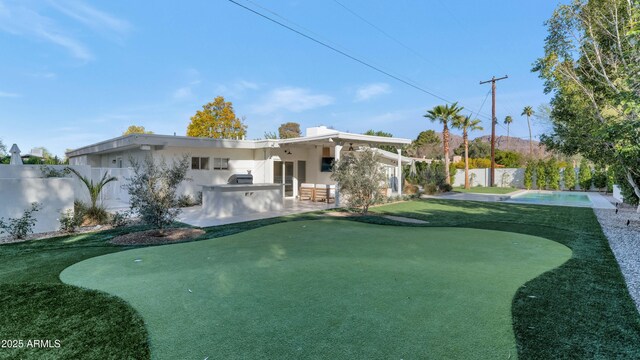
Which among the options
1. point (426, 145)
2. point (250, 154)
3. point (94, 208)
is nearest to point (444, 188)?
point (250, 154)

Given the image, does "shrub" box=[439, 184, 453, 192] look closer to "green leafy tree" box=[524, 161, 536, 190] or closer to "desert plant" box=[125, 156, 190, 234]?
"green leafy tree" box=[524, 161, 536, 190]

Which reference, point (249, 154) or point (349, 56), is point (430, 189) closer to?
point (349, 56)

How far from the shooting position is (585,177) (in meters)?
24.3

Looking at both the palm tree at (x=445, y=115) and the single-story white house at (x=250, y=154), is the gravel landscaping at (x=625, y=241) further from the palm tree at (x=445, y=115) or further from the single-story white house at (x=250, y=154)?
the palm tree at (x=445, y=115)

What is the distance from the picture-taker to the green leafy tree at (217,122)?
34.1m

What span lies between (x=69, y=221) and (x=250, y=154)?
9312 millimetres

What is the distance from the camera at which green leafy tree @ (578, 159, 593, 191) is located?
24.1 m

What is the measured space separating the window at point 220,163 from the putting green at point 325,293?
904 cm

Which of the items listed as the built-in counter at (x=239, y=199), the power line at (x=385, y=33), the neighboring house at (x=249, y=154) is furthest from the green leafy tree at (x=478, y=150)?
the built-in counter at (x=239, y=199)

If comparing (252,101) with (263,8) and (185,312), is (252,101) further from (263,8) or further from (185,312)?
(185,312)

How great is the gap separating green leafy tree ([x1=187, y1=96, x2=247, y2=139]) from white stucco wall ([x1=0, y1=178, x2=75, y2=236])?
2573cm

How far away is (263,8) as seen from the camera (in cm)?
1091

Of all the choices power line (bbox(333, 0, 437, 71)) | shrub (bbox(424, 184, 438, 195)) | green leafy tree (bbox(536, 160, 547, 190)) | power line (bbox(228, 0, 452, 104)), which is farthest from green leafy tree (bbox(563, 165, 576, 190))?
power line (bbox(333, 0, 437, 71))

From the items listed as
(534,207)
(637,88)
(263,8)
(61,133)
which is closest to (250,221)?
(263,8)
